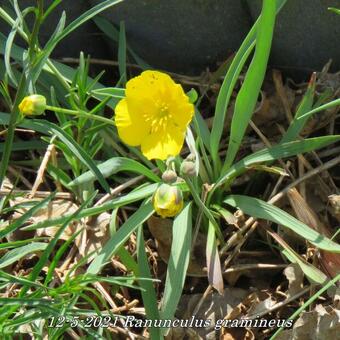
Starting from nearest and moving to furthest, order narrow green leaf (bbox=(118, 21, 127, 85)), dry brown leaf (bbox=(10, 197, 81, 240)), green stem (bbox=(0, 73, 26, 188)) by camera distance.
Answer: green stem (bbox=(0, 73, 26, 188))
dry brown leaf (bbox=(10, 197, 81, 240))
narrow green leaf (bbox=(118, 21, 127, 85))

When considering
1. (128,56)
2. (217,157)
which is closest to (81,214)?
(217,157)

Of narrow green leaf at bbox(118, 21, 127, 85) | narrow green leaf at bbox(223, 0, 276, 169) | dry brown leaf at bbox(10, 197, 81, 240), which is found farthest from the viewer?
narrow green leaf at bbox(118, 21, 127, 85)

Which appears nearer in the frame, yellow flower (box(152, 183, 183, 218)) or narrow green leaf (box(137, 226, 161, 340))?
yellow flower (box(152, 183, 183, 218))

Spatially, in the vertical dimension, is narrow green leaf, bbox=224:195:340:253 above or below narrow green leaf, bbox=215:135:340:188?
below

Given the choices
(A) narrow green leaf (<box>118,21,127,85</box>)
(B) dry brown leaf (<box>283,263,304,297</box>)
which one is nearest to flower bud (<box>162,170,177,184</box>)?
(B) dry brown leaf (<box>283,263,304,297</box>)

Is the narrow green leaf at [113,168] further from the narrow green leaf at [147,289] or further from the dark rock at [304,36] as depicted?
the dark rock at [304,36]

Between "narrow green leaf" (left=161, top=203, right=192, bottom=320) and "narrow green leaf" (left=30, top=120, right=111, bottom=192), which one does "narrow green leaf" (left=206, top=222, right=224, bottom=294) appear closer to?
"narrow green leaf" (left=161, top=203, right=192, bottom=320)

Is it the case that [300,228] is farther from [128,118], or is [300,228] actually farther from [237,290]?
[128,118]
